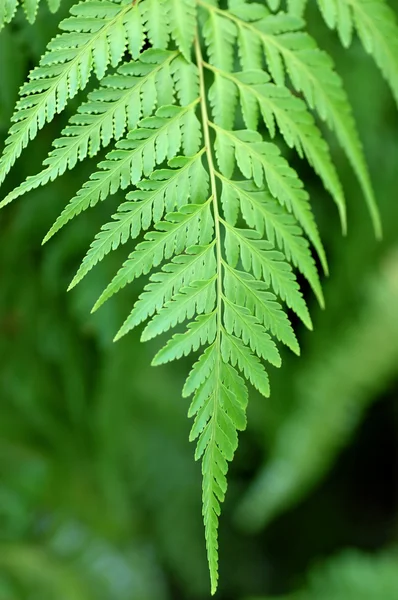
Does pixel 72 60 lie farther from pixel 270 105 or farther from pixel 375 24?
pixel 375 24

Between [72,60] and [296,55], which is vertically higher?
[72,60]

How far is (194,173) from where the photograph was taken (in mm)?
651

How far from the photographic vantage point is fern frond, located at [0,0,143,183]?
23.6 inches

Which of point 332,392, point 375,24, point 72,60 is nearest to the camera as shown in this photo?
point 72,60

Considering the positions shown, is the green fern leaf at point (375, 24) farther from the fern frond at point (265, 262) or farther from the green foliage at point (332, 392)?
the green foliage at point (332, 392)

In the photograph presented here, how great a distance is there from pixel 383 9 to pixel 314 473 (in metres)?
1.47

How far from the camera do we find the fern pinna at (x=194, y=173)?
611 mm

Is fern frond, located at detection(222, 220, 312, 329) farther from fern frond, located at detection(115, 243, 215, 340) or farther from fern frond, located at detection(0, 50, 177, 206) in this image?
fern frond, located at detection(0, 50, 177, 206)

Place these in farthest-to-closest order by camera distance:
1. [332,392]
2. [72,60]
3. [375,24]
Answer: [332,392], [375,24], [72,60]

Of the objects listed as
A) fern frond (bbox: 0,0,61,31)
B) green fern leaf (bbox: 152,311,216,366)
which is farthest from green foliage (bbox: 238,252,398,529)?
fern frond (bbox: 0,0,61,31)

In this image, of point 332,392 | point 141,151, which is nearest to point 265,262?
point 141,151

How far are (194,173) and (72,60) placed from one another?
150mm

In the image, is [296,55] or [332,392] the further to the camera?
[332,392]

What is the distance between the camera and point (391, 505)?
2.37 meters
